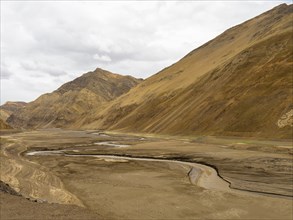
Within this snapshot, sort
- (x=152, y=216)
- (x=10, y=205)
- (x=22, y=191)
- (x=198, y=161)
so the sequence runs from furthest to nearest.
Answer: (x=198, y=161), (x=22, y=191), (x=152, y=216), (x=10, y=205)

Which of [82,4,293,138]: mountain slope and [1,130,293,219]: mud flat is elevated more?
[82,4,293,138]: mountain slope

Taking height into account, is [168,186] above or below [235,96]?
below

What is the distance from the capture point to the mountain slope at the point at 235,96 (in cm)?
5956

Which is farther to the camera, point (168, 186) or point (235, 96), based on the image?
point (235, 96)

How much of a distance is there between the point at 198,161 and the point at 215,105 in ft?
140

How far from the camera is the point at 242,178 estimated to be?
22.6m

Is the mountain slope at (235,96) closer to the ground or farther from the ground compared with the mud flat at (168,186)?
farther from the ground

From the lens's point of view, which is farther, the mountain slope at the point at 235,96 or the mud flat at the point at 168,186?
the mountain slope at the point at 235,96

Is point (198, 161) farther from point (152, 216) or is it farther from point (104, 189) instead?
point (152, 216)

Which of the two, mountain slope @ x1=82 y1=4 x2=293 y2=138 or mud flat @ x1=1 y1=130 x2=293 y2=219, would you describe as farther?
mountain slope @ x1=82 y1=4 x2=293 y2=138

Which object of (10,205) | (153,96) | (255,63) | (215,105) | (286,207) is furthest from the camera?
(153,96)

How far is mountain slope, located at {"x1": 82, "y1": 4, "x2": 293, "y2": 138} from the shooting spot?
195 feet

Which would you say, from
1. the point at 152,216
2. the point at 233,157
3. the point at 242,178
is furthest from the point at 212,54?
the point at 152,216

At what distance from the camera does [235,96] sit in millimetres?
70562
